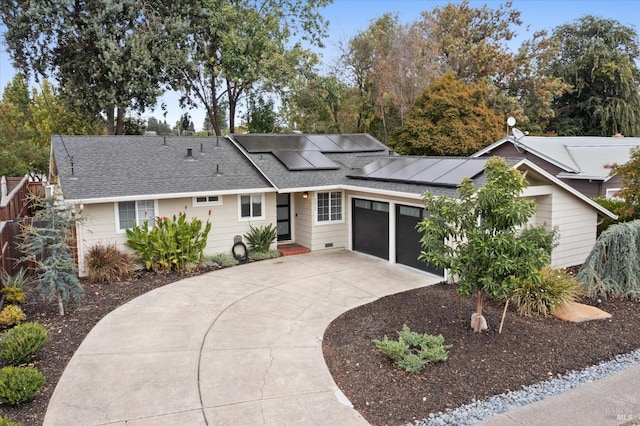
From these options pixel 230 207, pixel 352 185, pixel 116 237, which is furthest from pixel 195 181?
pixel 352 185

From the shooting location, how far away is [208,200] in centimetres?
1313

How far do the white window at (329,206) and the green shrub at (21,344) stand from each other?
9020 millimetres

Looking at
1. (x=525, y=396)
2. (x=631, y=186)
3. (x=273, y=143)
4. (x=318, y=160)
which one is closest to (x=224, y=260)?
(x=318, y=160)

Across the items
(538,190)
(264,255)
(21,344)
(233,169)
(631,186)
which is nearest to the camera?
(21,344)

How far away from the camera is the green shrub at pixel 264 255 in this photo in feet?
43.8

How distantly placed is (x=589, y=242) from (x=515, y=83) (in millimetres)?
22636

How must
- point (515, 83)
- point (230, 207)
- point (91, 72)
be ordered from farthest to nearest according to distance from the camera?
point (515, 83), point (91, 72), point (230, 207)

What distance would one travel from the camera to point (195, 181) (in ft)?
42.6

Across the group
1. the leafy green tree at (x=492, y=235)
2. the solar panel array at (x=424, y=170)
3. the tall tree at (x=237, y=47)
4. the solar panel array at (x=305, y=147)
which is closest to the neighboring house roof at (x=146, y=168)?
the solar panel array at (x=305, y=147)

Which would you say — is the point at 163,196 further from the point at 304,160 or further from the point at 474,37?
the point at 474,37

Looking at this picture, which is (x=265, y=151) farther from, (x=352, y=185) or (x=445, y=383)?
(x=445, y=383)

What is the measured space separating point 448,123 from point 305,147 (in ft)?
31.5

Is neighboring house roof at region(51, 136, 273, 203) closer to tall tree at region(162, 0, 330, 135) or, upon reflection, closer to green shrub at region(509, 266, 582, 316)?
green shrub at region(509, 266, 582, 316)

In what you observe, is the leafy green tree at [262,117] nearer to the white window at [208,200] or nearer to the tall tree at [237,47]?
the tall tree at [237,47]
